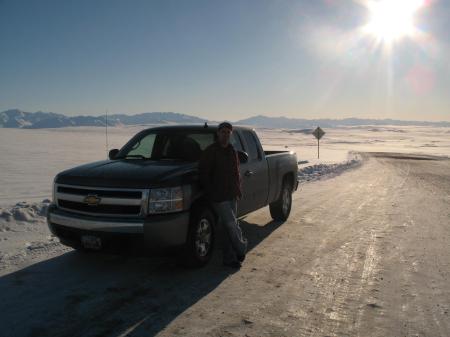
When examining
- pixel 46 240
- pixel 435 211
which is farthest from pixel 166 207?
pixel 435 211

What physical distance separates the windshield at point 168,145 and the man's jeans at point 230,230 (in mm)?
866

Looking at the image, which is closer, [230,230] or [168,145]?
[230,230]

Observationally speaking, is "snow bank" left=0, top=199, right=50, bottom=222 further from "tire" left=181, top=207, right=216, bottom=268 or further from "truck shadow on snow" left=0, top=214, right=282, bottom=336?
"tire" left=181, top=207, right=216, bottom=268

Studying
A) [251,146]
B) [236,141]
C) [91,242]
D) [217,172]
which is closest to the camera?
[91,242]

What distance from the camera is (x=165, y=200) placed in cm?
478

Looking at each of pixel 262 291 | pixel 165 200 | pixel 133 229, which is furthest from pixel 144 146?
pixel 262 291

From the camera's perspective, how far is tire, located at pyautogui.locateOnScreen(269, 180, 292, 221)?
8.10 m

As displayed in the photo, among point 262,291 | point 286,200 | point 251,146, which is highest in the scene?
point 251,146

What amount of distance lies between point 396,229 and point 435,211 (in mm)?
2392

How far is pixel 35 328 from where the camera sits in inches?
145

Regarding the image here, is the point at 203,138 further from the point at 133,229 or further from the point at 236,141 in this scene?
the point at 133,229

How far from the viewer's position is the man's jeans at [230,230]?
17.6 ft

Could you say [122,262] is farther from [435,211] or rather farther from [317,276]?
[435,211]

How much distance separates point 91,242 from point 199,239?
1.31 meters
